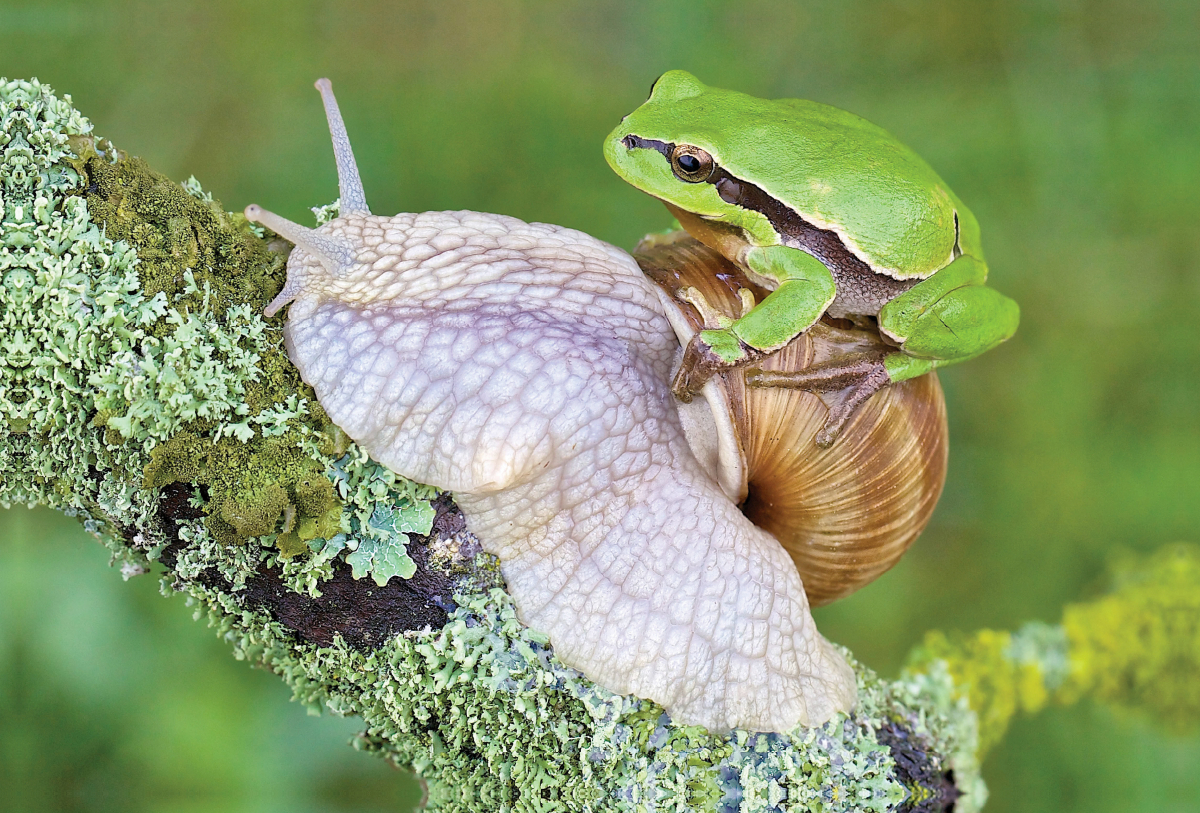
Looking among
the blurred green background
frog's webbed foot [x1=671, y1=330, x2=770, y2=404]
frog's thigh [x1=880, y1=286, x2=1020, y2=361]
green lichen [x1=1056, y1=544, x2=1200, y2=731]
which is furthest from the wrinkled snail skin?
the blurred green background

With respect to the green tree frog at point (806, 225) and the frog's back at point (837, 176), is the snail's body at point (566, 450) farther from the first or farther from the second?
the frog's back at point (837, 176)

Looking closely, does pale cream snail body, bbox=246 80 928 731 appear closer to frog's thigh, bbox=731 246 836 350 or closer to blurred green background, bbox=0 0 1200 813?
frog's thigh, bbox=731 246 836 350

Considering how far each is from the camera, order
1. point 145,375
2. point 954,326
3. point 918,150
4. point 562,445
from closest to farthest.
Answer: point 145,375
point 562,445
point 954,326
point 918,150

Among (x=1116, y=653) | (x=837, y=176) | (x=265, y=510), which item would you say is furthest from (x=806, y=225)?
(x=1116, y=653)

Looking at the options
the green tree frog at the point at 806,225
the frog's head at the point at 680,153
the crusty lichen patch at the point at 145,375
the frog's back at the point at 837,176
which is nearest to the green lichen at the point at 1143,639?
the green tree frog at the point at 806,225

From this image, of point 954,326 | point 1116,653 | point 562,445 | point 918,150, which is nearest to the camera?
point 562,445

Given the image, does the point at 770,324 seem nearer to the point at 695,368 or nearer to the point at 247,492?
the point at 695,368
